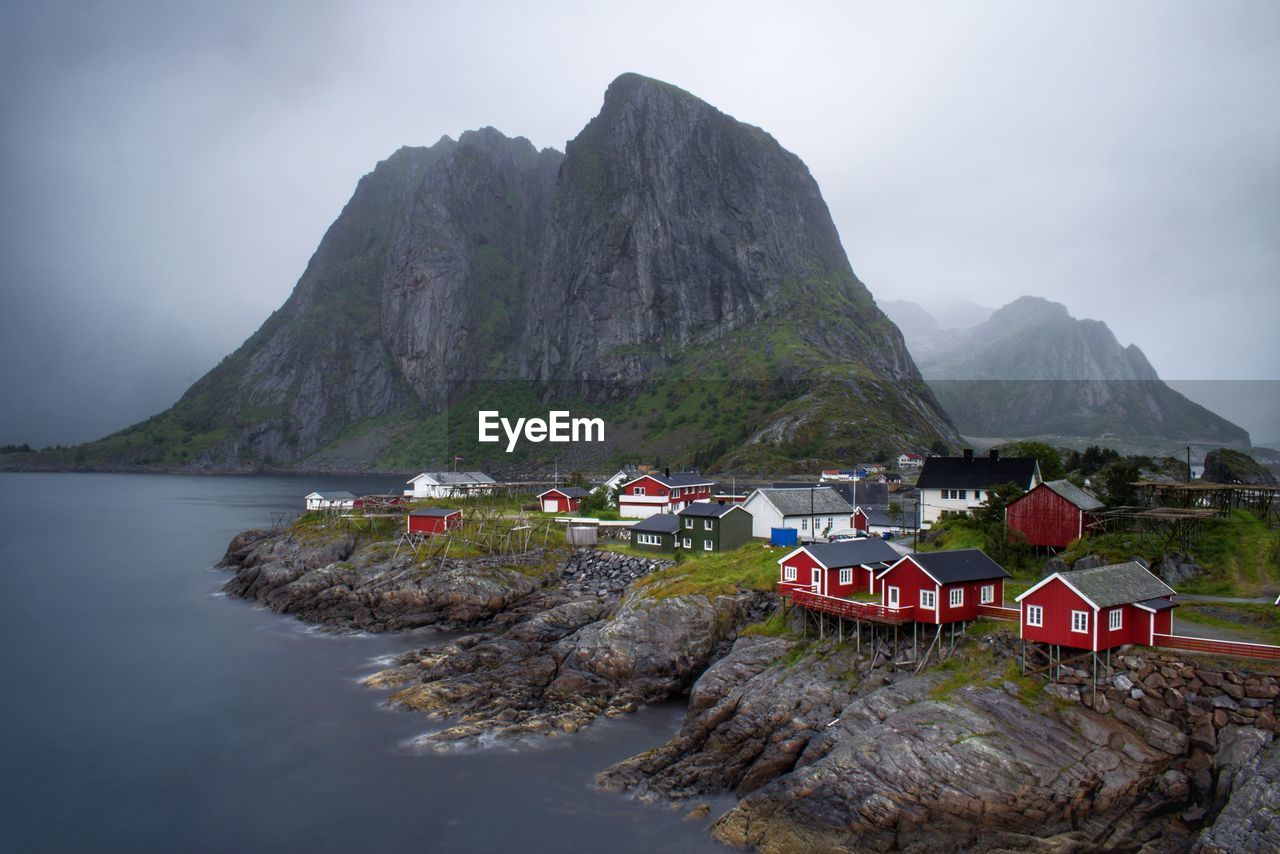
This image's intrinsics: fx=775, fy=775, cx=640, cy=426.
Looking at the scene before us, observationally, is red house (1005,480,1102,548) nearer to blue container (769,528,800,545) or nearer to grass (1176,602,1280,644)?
grass (1176,602,1280,644)

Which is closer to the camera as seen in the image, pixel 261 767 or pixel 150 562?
pixel 261 767

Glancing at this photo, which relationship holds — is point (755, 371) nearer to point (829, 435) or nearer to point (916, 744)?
point (829, 435)

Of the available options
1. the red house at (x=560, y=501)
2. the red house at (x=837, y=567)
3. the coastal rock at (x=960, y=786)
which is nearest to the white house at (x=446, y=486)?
the red house at (x=560, y=501)

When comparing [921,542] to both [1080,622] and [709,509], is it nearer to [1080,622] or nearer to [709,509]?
[709,509]

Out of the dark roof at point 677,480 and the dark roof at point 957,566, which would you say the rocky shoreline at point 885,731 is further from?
the dark roof at point 677,480

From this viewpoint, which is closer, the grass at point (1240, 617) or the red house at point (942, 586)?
the grass at point (1240, 617)

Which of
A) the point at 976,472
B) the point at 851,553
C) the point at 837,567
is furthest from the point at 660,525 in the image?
the point at 837,567

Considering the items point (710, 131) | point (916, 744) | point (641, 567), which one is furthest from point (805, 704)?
point (710, 131)
